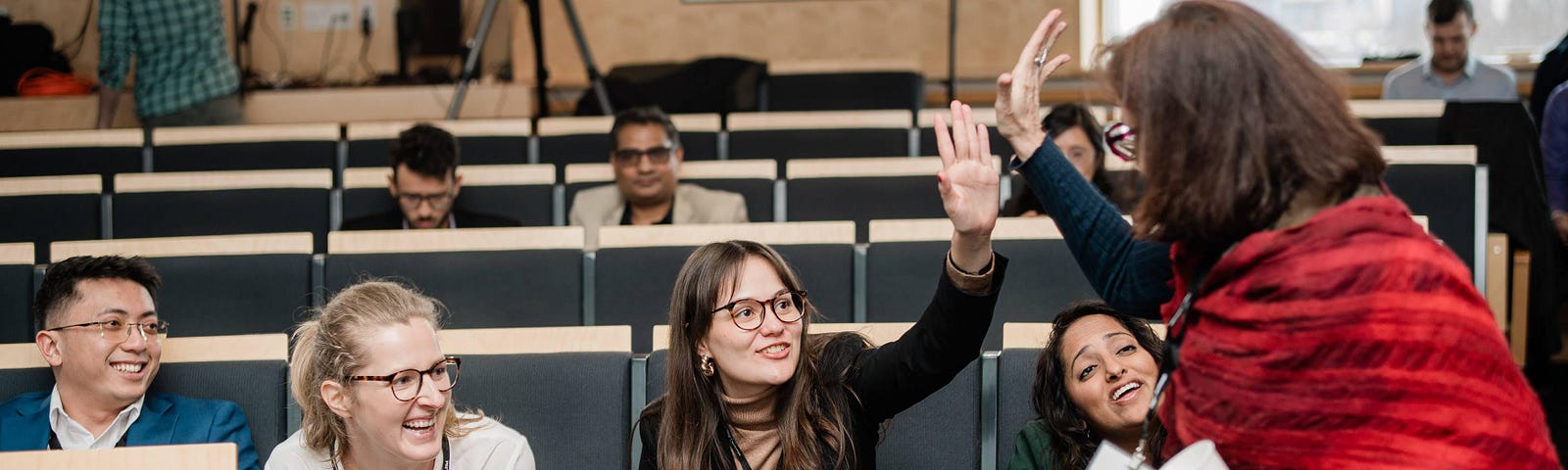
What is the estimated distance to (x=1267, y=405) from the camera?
39.9 inches

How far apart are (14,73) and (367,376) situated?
509 centimetres

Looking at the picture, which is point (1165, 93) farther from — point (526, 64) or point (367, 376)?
point (526, 64)

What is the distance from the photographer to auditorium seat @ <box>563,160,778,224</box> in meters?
3.77

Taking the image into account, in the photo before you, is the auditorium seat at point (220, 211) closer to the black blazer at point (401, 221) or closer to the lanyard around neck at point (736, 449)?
the black blazer at point (401, 221)

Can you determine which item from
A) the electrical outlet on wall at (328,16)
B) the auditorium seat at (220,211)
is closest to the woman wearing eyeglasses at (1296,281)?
the auditorium seat at (220,211)

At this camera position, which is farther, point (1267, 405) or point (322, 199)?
point (322, 199)

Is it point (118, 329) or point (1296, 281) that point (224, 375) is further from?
point (1296, 281)

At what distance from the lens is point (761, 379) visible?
5.69 ft

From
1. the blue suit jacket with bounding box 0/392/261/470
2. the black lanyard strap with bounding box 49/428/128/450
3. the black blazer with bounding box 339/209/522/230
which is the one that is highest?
the black blazer with bounding box 339/209/522/230

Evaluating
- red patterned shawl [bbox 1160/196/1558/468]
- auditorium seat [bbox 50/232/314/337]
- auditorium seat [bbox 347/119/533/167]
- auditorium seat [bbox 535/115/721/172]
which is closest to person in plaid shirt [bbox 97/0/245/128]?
auditorium seat [bbox 347/119/533/167]

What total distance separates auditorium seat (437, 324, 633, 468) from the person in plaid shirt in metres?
3.29

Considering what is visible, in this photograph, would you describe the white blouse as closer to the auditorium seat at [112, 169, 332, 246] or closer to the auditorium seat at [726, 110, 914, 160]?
the auditorium seat at [112, 169, 332, 246]

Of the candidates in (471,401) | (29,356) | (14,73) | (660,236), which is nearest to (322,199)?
(660,236)

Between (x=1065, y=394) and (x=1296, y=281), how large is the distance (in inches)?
36.6
